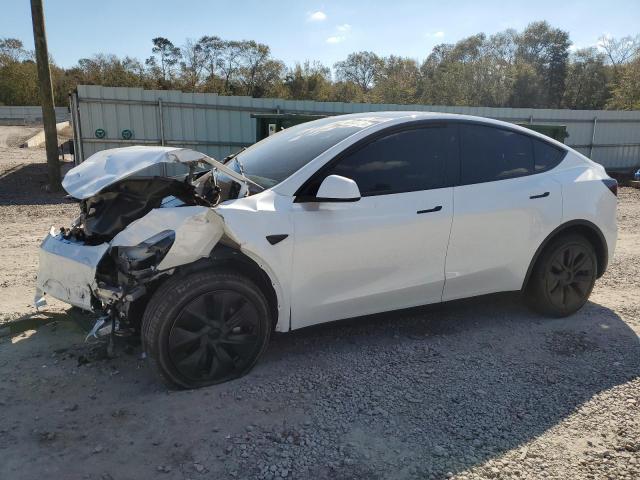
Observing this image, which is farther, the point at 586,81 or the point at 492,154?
the point at 586,81

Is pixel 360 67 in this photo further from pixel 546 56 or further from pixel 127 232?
pixel 127 232

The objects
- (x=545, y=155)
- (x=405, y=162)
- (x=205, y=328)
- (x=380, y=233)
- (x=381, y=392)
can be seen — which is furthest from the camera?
(x=545, y=155)

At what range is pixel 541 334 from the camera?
418 cm

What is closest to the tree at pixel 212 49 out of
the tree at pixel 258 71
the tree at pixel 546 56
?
the tree at pixel 258 71

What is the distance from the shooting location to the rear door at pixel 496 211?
3850 millimetres

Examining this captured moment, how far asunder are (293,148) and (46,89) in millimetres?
10357

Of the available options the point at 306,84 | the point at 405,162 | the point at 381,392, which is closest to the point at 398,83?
the point at 306,84

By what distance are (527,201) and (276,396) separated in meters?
2.51

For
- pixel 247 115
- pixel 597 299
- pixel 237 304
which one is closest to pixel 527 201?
pixel 597 299

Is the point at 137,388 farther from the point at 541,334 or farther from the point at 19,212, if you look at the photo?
the point at 19,212

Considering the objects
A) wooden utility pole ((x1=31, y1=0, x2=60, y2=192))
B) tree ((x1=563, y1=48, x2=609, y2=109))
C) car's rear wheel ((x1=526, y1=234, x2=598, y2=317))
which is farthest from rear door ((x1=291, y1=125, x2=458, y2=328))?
tree ((x1=563, y1=48, x2=609, y2=109))

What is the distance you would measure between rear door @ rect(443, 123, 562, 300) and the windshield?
82 cm

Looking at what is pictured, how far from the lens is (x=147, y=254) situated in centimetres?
299

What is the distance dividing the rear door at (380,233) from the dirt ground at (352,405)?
1.58ft
